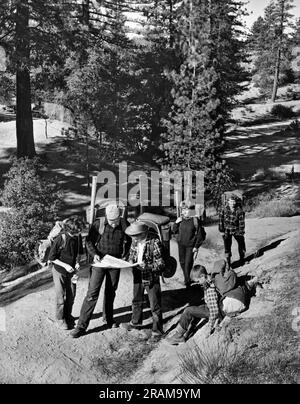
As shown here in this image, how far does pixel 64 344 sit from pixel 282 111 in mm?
42345

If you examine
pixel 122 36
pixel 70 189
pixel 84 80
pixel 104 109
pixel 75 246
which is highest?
pixel 122 36

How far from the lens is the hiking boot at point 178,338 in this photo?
6332mm

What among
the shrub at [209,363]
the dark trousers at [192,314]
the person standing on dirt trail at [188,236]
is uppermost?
the person standing on dirt trail at [188,236]

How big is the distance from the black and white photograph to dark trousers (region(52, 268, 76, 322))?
0.06 feet

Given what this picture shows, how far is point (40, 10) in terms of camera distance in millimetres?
16188

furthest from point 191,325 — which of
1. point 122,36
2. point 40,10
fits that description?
point 122,36

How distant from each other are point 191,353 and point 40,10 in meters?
14.3

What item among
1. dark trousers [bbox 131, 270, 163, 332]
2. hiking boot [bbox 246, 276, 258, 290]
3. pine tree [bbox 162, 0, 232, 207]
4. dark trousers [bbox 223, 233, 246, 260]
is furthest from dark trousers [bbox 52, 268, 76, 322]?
pine tree [bbox 162, 0, 232, 207]

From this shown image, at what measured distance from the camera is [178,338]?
6340mm

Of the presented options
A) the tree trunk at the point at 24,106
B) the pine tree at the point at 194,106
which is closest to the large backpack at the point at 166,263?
the pine tree at the point at 194,106

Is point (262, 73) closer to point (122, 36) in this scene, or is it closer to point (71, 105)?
point (122, 36)

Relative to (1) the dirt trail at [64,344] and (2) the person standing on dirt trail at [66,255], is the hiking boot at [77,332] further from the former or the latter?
(2) the person standing on dirt trail at [66,255]

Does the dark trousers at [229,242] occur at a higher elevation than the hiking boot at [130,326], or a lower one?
higher

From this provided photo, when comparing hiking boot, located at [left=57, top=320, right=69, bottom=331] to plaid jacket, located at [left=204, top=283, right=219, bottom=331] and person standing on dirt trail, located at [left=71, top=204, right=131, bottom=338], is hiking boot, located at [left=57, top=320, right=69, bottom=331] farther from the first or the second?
plaid jacket, located at [left=204, top=283, right=219, bottom=331]
